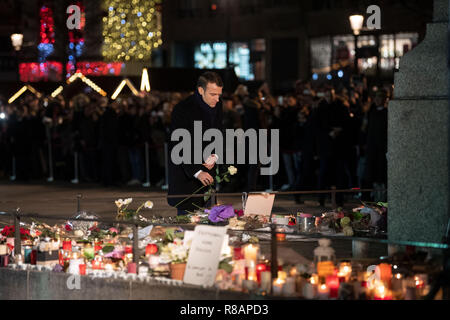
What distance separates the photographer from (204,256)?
8086 mm

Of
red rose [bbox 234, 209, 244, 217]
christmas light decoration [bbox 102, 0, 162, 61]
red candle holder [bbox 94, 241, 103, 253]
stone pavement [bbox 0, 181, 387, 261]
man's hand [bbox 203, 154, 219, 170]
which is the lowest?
stone pavement [bbox 0, 181, 387, 261]

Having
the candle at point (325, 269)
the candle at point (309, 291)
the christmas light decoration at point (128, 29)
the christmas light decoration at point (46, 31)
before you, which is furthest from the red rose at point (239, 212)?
the christmas light decoration at point (46, 31)

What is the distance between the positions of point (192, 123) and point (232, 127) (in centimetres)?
904

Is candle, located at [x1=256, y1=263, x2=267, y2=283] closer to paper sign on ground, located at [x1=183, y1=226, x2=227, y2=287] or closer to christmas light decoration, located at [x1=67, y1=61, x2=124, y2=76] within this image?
paper sign on ground, located at [x1=183, y1=226, x2=227, y2=287]

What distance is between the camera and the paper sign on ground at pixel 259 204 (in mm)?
11305

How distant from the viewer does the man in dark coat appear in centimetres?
1042

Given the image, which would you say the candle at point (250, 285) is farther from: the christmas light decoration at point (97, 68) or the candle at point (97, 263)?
the christmas light decoration at point (97, 68)

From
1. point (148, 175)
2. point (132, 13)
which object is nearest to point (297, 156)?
point (148, 175)

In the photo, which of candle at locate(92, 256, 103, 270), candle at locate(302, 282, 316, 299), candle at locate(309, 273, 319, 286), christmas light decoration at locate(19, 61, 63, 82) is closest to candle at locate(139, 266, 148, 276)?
candle at locate(92, 256, 103, 270)

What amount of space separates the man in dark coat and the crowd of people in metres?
2.71

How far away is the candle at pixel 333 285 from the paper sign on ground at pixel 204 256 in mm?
890

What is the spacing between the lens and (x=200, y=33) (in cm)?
5172

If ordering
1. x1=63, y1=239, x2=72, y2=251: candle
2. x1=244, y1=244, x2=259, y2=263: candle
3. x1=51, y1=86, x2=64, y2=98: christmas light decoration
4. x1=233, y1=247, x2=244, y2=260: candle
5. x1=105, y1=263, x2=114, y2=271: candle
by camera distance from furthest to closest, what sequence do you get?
x1=51, y1=86, x2=64, y2=98: christmas light decoration
x1=63, y1=239, x2=72, y2=251: candle
x1=105, y1=263, x2=114, y2=271: candle
x1=233, y1=247, x2=244, y2=260: candle
x1=244, y1=244, x2=259, y2=263: candle
